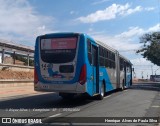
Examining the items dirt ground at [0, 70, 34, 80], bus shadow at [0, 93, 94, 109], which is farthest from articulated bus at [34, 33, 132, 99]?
dirt ground at [0, 70, 34, 80]

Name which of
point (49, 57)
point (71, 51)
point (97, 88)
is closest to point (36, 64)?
point (49, 57)

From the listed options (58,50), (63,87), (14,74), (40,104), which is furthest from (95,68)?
(14,74)

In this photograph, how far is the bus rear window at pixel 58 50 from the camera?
17031 millimetres

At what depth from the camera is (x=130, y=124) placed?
11586mm

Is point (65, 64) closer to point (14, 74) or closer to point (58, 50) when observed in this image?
point (58, 50)

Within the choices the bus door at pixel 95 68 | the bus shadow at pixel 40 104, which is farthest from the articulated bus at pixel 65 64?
the bus shadow at pixel 40 104

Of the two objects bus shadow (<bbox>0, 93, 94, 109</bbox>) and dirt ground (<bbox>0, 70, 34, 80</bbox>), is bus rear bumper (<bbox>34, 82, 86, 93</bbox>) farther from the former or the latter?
dirt ground (<bbox>0, 70, 34, 80</bbox>)

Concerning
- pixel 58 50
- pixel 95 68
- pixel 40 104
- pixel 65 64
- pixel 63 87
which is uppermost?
pixel 58 50

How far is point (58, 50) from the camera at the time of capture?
17297 mm

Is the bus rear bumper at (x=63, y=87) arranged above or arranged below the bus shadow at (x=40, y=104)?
above

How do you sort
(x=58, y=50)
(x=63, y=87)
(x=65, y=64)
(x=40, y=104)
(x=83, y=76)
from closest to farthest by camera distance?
1. (x=83, y=76)
2. (x=63, y=87)
3. (x=65, y=64)
4. (x=58, y=50)
5. (x=40, y=104)

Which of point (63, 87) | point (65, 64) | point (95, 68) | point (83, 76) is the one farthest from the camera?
point (95, 68)

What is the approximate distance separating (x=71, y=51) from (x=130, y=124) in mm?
6355

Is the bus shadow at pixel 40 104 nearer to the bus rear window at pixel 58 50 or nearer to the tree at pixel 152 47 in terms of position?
the bus rear window at pixel 58 50
